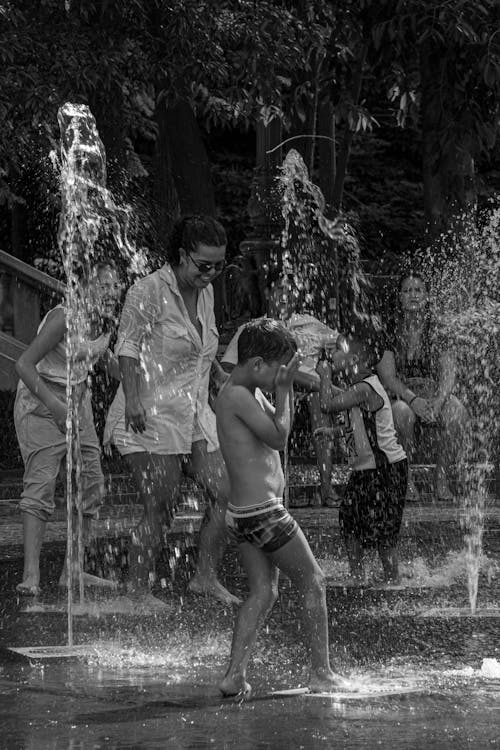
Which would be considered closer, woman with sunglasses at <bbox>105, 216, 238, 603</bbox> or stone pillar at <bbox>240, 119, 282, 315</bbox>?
woman with sunglasses at <bbox>105, 216, 238, 603</bbox>

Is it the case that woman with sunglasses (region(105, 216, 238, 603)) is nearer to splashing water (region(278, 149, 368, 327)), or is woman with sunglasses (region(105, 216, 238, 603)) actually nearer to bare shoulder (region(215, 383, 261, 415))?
bare shoulder (region(215, 383, 261, 415))

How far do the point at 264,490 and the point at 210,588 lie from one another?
212 centimetres

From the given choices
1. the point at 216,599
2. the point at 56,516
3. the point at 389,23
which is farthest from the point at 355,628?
the point at 389,23

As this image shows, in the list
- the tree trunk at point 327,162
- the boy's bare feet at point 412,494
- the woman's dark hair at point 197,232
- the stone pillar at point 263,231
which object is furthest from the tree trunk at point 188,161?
the woman's dark hair at point 197,232

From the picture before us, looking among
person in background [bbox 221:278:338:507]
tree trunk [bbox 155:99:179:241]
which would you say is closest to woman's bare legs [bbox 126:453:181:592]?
person in background [bbox 221:278:338:507]

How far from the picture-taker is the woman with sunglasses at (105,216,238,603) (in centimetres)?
729

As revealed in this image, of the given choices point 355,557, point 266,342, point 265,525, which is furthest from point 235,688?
point 355,557

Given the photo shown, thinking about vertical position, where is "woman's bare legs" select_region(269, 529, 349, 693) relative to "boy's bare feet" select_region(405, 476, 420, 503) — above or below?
below

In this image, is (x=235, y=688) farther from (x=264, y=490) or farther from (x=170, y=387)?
(x=170, y=387)

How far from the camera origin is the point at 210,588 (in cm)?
773

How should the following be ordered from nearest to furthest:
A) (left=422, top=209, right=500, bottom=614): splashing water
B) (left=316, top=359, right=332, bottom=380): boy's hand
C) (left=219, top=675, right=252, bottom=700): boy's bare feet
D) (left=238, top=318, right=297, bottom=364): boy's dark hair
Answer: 1. (left=219, top=675, right=252, bottom=700): boy's bare feet
2. (left=238, top=318, right=297, bottom=364): boy's dark hair
3. (left=316, top=359, right=332, bottom=380): boy's hand
4. (left=422, top=209, right=500, bottom=614): splashing water

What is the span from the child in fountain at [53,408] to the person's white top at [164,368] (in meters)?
0.21

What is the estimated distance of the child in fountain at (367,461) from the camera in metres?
8.27

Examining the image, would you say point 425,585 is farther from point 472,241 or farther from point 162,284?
point 472,241
